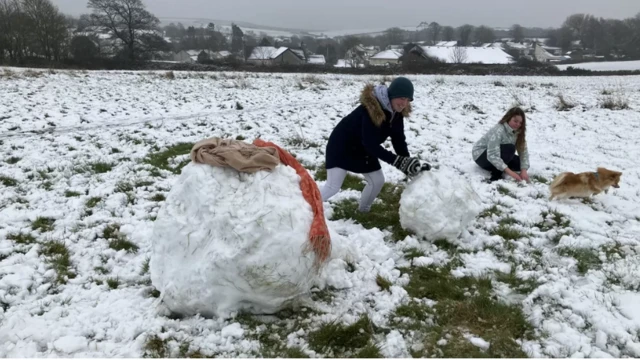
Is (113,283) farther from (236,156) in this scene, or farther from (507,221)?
(507,221)

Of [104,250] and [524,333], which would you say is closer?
[524,333]

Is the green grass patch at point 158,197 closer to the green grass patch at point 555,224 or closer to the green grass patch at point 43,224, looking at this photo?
the green grass patch at point 43,224

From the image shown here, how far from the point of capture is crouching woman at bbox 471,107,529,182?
6.10 metres

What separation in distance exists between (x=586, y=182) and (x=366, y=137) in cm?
300

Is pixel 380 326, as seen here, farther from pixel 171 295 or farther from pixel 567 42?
pixel 567 42

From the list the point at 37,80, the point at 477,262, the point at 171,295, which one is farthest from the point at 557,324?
the point at 37,80

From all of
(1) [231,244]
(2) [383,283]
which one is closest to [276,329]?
(1) [231,244]

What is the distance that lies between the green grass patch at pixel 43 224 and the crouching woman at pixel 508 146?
19.4ft

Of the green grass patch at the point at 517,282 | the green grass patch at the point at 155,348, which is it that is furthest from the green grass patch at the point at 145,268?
the green grass patch at the point at 517,282

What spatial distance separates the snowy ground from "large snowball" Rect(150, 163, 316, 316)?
21 cm

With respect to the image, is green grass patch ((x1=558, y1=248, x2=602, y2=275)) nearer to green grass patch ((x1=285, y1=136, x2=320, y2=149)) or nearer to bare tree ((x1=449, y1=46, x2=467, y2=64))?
green grass patch ((x1=285, y1=136, x2=320, y2=149))

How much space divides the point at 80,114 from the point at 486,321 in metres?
10.8

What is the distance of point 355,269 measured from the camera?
3.89 metres

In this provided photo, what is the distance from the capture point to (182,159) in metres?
7.15
